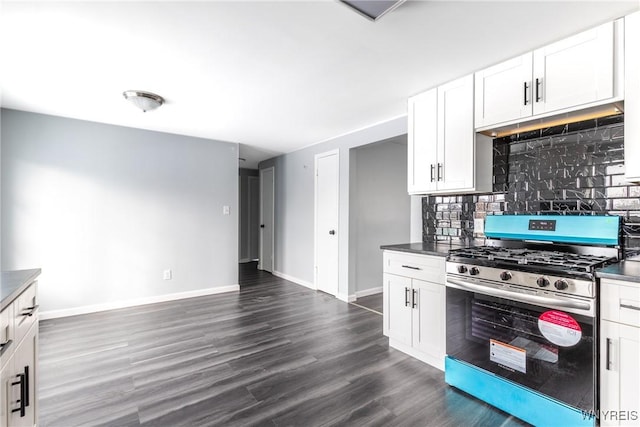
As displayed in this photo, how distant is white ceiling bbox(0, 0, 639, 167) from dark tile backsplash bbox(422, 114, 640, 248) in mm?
682

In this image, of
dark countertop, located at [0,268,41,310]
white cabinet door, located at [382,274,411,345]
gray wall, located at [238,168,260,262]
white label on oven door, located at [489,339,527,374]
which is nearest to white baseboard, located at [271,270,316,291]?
gray wall, located at [238,168,260,262]

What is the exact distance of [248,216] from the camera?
24.7 feet

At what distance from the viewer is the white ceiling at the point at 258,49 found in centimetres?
165

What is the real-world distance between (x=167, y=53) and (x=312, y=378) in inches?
99.4

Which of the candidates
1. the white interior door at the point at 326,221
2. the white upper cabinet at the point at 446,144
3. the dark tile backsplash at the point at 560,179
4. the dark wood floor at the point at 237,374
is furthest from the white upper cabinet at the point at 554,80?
the white interior door at the point at 326,221

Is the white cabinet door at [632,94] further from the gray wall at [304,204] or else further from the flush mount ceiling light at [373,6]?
the gray wall at [304,204]

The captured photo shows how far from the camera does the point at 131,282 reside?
3.97 m

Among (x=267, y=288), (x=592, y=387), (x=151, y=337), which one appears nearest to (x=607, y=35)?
(x=592, y=387)

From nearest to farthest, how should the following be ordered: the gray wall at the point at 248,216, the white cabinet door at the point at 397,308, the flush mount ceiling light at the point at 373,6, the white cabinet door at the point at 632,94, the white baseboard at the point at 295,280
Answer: the flush mount ceiling light at the point at 373,6 → the white cabinet door at the point at 632,94 → the white cabinet door at the point at 397,308 → the white baseboard at the point at 295,280 → the gray wall at the point at 248,216

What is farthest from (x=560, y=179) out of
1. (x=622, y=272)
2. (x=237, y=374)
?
(x=237, y=374)

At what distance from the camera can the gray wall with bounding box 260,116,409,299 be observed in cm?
402

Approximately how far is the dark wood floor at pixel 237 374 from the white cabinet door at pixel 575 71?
196 centimetres

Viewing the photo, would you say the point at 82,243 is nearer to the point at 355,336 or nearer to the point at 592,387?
the point at 355,336

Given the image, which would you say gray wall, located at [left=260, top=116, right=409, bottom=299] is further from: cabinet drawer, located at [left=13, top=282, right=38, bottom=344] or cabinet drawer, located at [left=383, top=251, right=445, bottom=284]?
cabinet drawer, located at [left=13, top=282, right=38, bottom=344]
